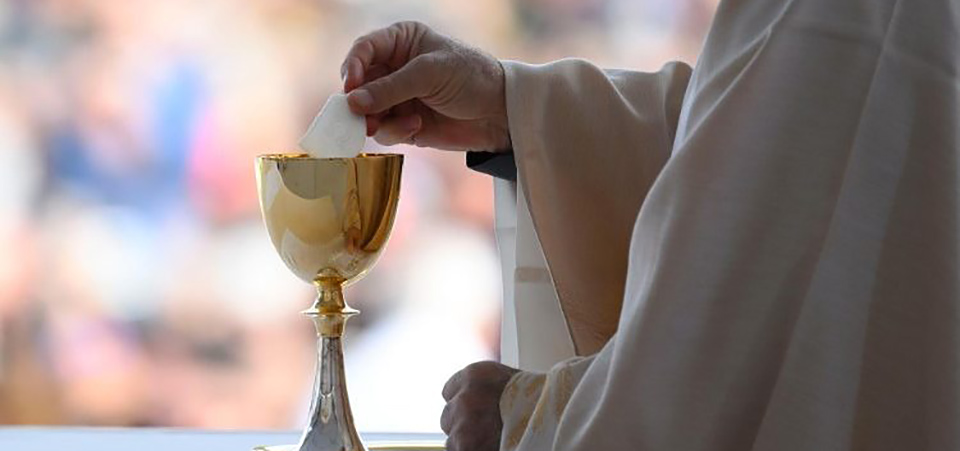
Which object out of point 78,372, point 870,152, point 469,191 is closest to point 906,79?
point 870,152

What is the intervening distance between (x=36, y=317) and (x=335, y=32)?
72cm

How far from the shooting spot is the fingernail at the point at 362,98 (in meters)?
0.95

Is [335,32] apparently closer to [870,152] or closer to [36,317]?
[36,317]

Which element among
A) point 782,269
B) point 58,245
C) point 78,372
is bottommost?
point 78,372

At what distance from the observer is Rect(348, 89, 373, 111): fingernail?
3.11 ft

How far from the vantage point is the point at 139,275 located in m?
3.07

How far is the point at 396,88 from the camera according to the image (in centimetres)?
101

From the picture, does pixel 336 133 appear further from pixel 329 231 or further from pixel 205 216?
pixel 205 216

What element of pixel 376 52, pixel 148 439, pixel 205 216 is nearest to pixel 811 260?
pixel 376 52

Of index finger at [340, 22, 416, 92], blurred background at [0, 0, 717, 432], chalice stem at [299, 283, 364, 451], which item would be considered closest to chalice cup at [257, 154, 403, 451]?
chalice stem at [299, 283, 364, 451]

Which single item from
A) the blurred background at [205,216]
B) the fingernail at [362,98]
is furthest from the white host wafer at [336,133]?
the blurred background at [205,216]

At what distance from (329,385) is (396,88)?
19cm

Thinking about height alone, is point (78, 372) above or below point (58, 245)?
below

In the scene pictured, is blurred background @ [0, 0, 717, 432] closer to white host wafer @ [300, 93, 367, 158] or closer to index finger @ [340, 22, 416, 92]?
index finger @ [340, 22, 416, 92]
